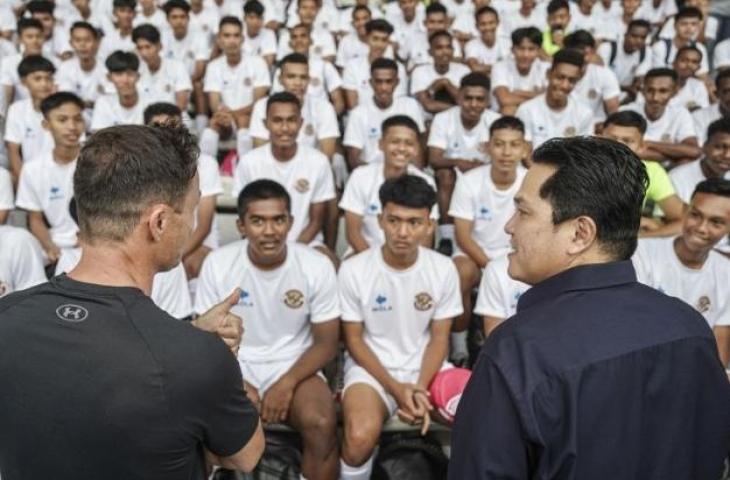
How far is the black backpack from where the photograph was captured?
3096 mm

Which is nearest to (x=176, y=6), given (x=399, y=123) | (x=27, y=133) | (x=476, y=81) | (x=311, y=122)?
(x=27, y=133)

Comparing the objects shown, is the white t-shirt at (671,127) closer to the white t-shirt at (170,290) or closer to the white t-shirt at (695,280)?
the white t-shirt at (695,280)

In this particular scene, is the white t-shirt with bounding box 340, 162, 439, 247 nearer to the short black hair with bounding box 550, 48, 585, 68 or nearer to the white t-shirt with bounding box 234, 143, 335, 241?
the white t-shirt with bounding box 234, 143, 335, 241

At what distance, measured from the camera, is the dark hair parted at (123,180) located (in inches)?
55.4

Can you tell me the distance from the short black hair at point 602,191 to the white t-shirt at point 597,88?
5607mm

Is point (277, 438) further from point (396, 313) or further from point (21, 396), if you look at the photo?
point (21, 396)

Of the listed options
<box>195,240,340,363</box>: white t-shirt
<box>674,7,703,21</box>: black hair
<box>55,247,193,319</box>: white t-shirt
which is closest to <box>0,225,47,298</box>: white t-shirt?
<box>55,247,193,319</box>: white t-shirt

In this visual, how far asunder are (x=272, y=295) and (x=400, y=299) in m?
0.69

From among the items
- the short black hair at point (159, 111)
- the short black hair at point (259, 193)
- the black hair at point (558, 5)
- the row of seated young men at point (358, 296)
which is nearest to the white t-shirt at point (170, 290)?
the row of seated young men at point (358, 296)

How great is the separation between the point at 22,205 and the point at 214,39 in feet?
13.7

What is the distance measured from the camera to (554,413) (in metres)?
1.26

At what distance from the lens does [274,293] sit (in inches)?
139

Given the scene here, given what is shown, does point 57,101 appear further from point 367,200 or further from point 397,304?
point 397,304

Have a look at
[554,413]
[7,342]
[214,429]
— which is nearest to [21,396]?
[7,342]
